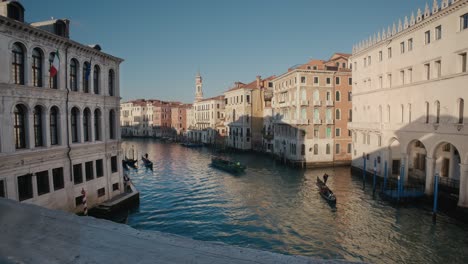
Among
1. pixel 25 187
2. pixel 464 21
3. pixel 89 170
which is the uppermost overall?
pixel 464 21

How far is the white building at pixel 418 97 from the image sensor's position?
56.0 feet

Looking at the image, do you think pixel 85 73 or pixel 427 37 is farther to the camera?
pixel 427 37

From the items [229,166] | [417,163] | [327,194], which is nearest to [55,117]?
[327,194]

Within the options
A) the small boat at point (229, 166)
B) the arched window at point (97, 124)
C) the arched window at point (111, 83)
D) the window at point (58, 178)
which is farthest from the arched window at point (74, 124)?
the small boat at point (229, 166)

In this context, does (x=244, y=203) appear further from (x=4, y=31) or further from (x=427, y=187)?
(x=4, y=31)

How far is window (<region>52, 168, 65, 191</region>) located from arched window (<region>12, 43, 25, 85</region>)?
4124mm

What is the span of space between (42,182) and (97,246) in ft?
41.3

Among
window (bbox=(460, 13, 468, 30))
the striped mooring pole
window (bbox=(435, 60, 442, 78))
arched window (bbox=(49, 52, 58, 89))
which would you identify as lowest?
the striped mooring pole

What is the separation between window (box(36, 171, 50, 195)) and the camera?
42.8 ft

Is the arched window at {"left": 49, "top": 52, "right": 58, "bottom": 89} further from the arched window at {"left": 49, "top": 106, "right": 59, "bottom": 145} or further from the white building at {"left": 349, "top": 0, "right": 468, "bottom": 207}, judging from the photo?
the white building at {"left": 349, "top": 0, "right": 468, "bottom": 207}

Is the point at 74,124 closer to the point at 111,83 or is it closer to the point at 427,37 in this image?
the point at 111,83

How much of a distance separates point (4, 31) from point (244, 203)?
52.1 ft

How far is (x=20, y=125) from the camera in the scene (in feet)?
40.7

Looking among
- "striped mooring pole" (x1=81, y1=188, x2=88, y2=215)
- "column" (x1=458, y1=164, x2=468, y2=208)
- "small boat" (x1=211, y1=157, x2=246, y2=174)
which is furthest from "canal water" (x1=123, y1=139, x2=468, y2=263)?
"small boat" (x1=211, y1=157, x2=246, y2=174)
